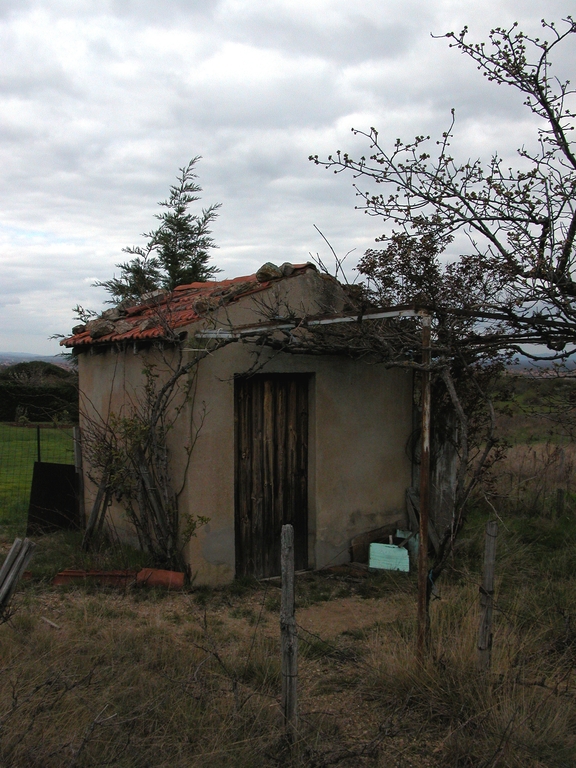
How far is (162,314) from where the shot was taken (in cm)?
645

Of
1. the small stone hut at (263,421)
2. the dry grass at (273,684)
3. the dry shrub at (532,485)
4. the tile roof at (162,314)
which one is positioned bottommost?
the dry grass at (273,684)

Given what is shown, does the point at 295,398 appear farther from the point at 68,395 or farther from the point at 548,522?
the point at 68,395

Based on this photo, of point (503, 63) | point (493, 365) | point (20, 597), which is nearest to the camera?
point (503, 63)

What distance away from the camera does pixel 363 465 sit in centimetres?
756

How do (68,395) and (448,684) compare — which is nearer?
(448,684)

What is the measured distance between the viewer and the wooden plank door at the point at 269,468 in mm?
6777

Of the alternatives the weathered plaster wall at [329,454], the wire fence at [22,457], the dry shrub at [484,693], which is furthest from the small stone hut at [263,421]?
the dry shrub at [484,693]

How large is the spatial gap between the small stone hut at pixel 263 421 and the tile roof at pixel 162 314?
18 millimetres

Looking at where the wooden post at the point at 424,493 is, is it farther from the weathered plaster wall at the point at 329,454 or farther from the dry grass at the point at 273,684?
the weathered plaster wall at the point at 329,454

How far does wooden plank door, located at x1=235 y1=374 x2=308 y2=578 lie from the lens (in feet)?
22.2

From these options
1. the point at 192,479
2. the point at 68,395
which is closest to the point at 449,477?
the point at 192,479

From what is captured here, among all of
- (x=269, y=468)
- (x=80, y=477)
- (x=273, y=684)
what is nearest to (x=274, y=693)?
(x=273, y=684)

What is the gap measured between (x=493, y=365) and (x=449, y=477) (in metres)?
1.55

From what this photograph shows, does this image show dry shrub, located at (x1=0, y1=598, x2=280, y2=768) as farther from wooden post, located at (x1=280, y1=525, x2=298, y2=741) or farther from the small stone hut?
the small stone hut
